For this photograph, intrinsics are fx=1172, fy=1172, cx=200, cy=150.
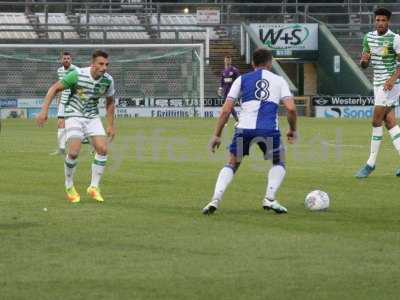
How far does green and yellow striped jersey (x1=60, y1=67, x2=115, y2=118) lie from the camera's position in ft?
49.2

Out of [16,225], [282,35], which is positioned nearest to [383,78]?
[16,225]

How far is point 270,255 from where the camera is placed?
10328 mm

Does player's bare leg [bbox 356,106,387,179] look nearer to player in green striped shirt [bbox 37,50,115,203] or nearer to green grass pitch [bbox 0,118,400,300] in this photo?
green grass pitch [bbox 0,118,400,300]

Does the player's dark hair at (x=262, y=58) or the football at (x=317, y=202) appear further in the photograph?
the football at (x=317, y=202)

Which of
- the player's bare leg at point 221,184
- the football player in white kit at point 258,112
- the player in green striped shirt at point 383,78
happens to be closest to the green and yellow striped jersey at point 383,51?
the player in green striped shirt at point 383,78

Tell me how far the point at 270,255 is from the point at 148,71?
37.0m

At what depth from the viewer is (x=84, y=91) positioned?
49.5 ft

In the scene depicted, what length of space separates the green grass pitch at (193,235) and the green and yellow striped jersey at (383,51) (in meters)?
1.64

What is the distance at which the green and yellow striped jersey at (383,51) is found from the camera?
1830 centimetres

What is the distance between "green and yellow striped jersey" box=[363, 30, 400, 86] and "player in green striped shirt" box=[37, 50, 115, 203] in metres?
5.02

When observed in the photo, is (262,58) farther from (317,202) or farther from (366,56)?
(366,56)

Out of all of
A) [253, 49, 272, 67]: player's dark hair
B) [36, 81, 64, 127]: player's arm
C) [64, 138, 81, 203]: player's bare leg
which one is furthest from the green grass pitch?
[253, 49, 272, 67]: player's dark hair

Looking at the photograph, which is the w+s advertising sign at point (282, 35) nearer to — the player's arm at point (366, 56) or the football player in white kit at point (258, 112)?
the player's arm at point (366, 56)

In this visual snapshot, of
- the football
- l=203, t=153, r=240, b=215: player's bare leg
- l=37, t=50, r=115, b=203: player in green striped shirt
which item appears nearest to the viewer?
l=203, t=153, r=240, b=215: player's bare leg
